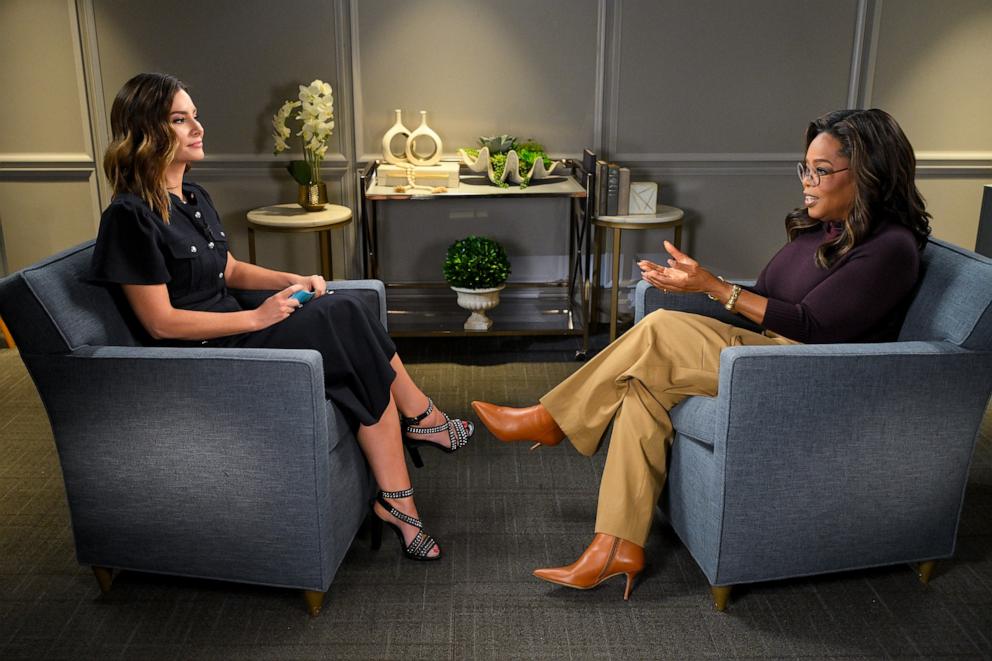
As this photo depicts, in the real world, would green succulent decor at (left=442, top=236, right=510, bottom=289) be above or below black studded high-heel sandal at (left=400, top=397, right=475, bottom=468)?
above

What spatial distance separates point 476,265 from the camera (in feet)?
13.7

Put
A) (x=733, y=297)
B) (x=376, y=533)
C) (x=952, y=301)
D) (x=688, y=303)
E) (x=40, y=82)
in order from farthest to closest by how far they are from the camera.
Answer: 1. (x=40, y=82)
2. (x=688, y=303)
3. (x=376, y=533)
4. (x=733, y=297)
5. (x=952, y=301)

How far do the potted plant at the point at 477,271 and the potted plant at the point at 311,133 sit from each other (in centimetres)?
66

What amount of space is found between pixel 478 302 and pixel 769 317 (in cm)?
196

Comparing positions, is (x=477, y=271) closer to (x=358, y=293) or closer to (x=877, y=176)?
(x=358, y=293)

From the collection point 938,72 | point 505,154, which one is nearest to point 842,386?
point 505,154

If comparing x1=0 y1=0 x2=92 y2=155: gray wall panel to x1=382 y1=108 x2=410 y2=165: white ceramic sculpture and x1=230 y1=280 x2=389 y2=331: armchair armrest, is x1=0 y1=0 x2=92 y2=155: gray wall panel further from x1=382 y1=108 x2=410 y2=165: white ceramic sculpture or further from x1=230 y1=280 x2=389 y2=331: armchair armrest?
x1=230 y1=280 x2=389 y2=331: armchair armrest

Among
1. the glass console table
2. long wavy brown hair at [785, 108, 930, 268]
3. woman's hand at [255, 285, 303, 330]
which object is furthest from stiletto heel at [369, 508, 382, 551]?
the glass console table

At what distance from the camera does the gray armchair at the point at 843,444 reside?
2.18 m

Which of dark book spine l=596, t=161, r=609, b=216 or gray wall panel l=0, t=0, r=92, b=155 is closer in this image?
dark book spine l=596, t=161, r=609, b=216

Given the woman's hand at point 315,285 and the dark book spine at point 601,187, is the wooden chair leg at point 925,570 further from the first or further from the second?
the dark book spine at point 601,187

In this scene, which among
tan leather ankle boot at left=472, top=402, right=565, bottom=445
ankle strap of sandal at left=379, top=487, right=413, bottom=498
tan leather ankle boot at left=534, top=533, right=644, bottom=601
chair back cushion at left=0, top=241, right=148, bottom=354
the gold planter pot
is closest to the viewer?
chair back cushion at left=0, top=241, right=148, bottom=354

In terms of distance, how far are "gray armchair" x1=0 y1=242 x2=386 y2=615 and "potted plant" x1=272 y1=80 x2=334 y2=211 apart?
1.93 m

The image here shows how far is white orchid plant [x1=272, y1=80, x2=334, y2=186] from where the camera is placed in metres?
4.14
